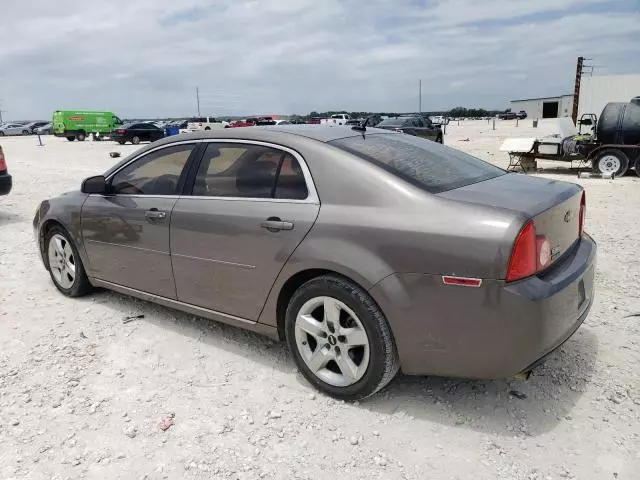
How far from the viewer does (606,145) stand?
13.8m

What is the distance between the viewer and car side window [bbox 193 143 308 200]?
3221mm

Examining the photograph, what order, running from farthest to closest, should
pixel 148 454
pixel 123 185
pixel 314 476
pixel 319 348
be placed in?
pixel 123 185 → pixel 319 348 → pixel 148 454 → pixel 314 476

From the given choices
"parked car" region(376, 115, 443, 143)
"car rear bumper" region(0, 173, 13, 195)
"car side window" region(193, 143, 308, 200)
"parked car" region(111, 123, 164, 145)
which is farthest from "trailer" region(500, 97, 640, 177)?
"parked car" region(111, 123, 164, 145)

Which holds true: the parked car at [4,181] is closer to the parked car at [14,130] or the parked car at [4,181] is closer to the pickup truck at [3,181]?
the pickup truck at [3,181]

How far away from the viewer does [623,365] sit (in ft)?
11.1

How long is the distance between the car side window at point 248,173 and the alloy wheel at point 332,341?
688 mm

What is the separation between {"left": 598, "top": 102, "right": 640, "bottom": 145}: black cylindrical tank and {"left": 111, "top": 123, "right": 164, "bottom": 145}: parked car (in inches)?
1079

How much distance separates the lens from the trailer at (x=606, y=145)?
44.9 ft

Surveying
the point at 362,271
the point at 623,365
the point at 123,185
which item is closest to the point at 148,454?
the point at 362,271

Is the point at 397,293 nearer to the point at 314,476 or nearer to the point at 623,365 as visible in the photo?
the point at 314,476

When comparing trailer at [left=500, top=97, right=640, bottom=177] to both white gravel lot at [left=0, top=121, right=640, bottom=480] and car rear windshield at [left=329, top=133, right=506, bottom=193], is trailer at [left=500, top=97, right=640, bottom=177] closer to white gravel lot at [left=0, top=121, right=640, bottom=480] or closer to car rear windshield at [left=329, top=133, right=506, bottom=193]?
white gravel lot at [left=0, top=121, right=640, bottom=480]

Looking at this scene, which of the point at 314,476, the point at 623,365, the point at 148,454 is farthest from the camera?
the point at 623,365

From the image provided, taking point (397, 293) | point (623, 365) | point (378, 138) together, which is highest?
point (378, 138)

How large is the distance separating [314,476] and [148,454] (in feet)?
2.83
